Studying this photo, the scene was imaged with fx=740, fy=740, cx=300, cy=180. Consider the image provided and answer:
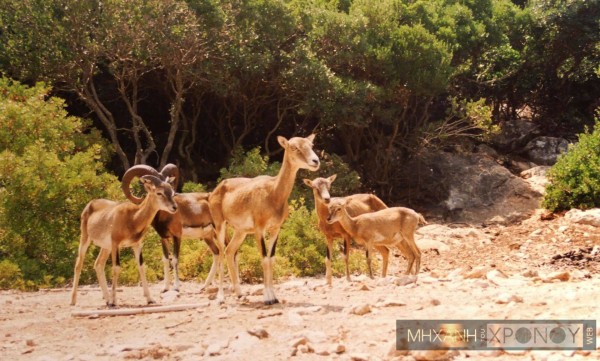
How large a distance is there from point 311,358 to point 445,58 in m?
20.3

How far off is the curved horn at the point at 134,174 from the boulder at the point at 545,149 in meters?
22.8

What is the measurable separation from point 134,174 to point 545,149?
23274mm

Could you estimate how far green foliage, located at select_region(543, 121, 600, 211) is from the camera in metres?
20.2

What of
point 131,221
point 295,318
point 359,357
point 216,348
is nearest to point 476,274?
point 295,318

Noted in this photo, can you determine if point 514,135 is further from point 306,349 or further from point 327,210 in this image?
point 306,349

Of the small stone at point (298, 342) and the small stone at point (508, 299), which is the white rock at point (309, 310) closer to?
the small stone at point (298, 342)

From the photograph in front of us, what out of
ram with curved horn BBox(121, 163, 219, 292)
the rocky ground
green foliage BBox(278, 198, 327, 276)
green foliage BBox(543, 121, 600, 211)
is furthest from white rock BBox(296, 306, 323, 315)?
green foliage BBox(543, 121, 600, 211)

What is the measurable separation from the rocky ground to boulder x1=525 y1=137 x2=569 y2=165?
1886cm

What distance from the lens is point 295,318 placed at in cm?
822

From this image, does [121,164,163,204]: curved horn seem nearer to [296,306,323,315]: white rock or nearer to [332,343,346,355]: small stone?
[296,306,323,315]: white rock

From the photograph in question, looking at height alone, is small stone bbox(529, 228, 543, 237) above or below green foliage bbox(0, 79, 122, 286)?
below

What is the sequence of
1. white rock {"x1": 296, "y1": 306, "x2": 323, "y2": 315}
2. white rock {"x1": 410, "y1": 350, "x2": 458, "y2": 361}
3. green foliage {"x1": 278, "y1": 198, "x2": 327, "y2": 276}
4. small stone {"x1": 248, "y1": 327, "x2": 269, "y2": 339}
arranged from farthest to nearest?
green foliage {"x1": 278, "y1": 198, "x2": 327, "y2": 276}, white rock {"x1": 296, "y1": 306, "x2": 323, "y2": 315}, small stone {"x1": 248, "y1": 327, "x2": 269, "y2": 339}, white rock {"x1": 410, "y1": 350, "x2": 458, "y2": 361}

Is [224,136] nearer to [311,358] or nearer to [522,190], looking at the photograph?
[522,190]

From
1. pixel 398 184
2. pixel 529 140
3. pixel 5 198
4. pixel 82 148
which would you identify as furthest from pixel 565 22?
A: pixel 5 198
